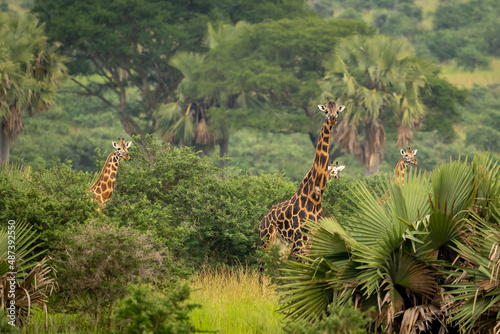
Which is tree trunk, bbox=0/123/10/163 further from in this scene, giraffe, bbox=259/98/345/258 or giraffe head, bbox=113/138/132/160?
giraffe, bbox=259/98/345/258

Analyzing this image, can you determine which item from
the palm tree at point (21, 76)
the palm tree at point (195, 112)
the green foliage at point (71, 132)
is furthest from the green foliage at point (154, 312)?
the palm tree at point (195, 112)

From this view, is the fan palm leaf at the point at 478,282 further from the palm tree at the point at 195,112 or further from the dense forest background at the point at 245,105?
the palm tree at the point at 195,112

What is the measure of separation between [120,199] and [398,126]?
23.2 m

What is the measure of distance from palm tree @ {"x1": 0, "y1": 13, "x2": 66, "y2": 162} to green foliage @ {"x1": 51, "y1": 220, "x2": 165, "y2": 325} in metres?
20.7

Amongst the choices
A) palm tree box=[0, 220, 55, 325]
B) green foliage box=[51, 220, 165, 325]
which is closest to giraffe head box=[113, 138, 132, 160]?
green foliage box=[51, 220, 165, 325]

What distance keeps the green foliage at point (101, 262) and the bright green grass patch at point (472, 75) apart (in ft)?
154

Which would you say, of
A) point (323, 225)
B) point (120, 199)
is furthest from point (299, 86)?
point (323, 225)

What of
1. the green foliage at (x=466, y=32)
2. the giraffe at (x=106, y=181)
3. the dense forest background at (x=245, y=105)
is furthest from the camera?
the green foliage at (x=466, y=32)

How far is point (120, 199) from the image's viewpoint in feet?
45.5

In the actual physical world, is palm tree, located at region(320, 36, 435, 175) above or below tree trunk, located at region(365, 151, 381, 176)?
above

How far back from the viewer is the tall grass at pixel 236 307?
8.91 meters

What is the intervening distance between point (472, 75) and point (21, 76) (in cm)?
3548

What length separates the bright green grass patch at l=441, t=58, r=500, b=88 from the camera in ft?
175

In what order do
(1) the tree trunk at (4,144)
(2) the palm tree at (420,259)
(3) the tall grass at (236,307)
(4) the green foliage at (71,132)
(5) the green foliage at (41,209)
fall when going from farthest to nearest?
(4) the green foliage at (71,132) < (1) the tree trunk at (4,144) < (5) the green foliage at (41,209) < (3) the tall grass at (236,307) < (2) the palm tree at (420,259)
